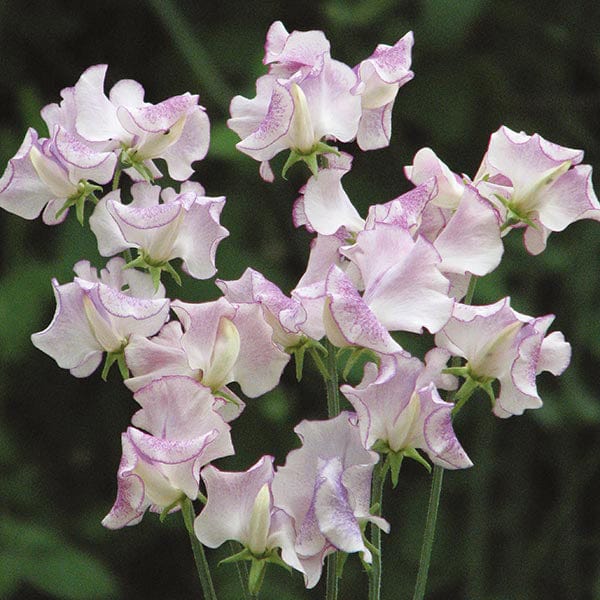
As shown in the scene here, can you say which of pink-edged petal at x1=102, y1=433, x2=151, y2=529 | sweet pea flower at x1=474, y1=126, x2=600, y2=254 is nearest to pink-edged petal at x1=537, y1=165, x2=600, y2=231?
sweet pea flower at x1=474, y1=126, x2=600, y2=254

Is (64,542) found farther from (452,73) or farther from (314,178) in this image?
(314,178)

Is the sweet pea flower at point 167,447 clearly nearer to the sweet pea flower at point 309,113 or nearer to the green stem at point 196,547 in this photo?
the green stem at point 196,547

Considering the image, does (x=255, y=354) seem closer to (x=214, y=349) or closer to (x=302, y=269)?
(x=214, y=349)

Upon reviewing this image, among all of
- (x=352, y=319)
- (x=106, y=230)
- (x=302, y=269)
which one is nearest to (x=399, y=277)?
(x=352, y=319)

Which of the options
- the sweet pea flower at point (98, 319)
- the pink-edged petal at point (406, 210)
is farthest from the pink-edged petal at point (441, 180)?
the sweet pea flower at point (98, 319)

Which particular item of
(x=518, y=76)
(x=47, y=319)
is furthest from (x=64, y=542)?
(x=518, y=76)

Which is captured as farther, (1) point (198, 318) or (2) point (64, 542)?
(2) point (64, 542)

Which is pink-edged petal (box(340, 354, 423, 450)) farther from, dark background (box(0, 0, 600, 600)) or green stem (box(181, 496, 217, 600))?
dark background (box(0, 0, 600, 600))
